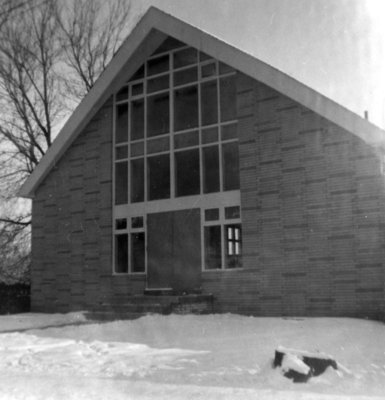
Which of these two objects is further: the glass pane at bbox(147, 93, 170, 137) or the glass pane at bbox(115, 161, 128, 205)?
the glass pane at bbox(115, 161, 128, 205)

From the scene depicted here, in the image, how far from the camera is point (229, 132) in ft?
50.0

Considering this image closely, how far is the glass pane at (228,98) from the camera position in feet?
50.2

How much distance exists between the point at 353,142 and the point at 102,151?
7.48m

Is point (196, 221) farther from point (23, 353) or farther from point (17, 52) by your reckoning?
point (17, 52)

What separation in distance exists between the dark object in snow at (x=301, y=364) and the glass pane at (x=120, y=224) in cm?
1025

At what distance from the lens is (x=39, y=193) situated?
18.6m

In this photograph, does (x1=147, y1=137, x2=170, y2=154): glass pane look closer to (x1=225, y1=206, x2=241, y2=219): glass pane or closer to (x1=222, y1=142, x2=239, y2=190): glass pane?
(x1=222, y1=142, x2=239, y2=190): glass pane

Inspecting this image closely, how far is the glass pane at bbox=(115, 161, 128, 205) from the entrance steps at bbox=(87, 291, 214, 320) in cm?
317

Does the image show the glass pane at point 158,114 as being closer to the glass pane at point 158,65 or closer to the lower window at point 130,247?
the glass pane at point 158,65

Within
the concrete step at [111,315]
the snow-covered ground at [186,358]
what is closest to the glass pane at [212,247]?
the snow-covered ground at [186,358]

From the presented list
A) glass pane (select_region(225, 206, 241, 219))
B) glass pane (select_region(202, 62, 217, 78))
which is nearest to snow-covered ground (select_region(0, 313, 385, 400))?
glass pane (select_region(225, 206, 241, 219))

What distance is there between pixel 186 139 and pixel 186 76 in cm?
178

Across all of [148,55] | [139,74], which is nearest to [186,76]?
[148,55]

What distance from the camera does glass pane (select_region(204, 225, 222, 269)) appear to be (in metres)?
15.0
